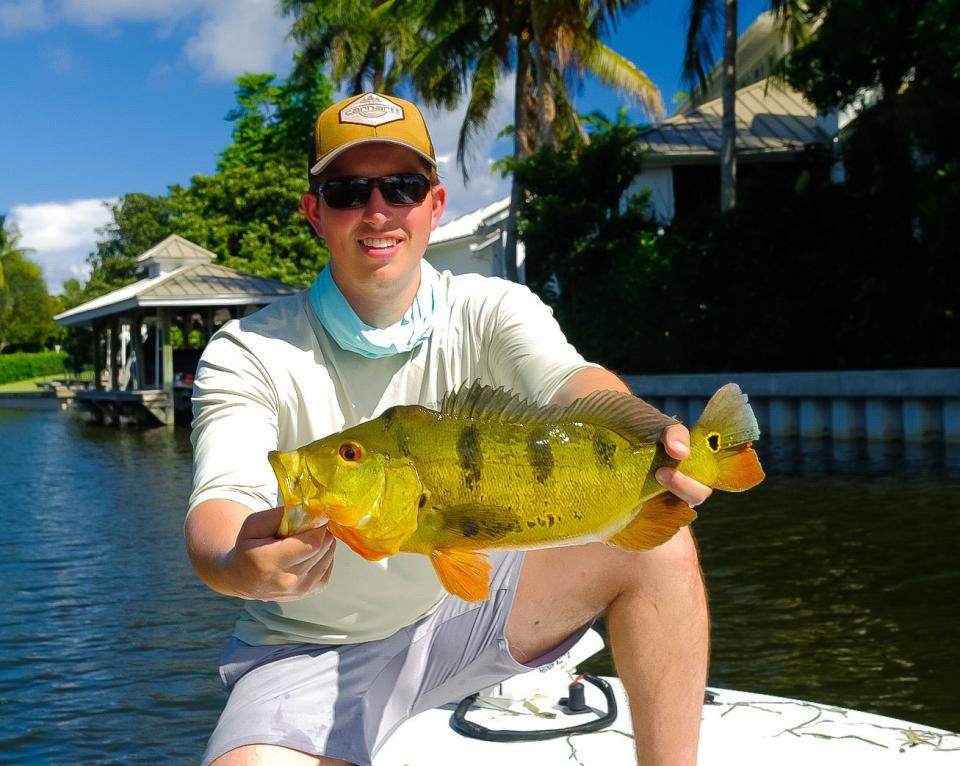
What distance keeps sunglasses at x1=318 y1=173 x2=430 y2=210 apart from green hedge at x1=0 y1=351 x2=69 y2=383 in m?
72.6

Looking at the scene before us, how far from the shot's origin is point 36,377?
7256cm

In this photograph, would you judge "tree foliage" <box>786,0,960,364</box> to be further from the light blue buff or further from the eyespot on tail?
the eyespot on tail

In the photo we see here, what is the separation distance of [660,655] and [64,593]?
→ 892 cm

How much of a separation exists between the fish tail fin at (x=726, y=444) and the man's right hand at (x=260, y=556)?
79 cm

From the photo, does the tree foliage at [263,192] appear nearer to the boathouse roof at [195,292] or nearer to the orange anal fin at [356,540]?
the boathouse roof at [195,292]

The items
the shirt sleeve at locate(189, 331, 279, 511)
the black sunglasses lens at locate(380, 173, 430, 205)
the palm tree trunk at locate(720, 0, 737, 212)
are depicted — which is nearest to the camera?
the shirt sleeve at locate(189, 331, 279, 511)

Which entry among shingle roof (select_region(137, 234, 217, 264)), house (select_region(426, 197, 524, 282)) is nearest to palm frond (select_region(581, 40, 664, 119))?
house (select_region(426, 197, 524, 282))

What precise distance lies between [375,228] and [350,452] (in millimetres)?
1093

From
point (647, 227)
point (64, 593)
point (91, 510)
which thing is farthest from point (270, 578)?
point (647, 227)

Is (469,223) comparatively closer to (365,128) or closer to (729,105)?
(729,105)

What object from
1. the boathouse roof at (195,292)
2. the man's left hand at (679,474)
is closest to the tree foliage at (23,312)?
the boathouse roof at (195,292)

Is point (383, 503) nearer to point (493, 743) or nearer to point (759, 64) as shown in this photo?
point (493, 743)

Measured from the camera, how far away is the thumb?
6.81 ft

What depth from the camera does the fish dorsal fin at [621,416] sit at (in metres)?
2.29
